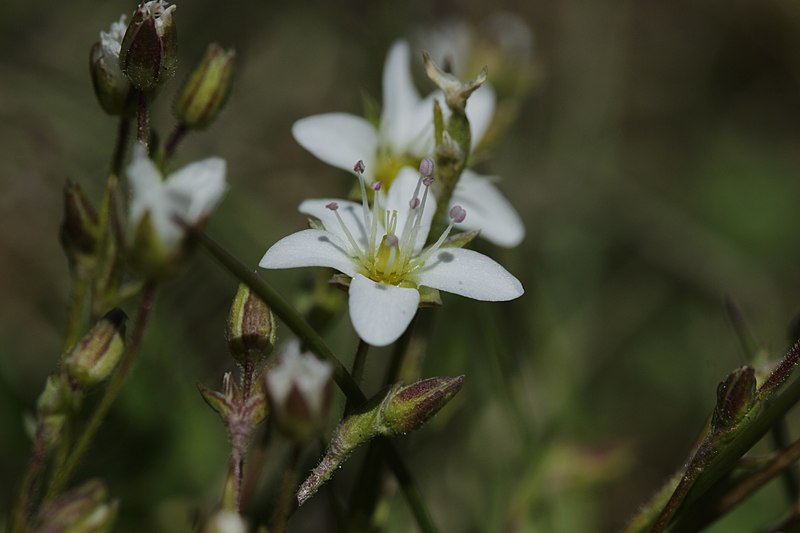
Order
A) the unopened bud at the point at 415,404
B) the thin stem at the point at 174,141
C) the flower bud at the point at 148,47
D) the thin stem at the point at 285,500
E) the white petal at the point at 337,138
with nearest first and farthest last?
the thin stem at the point at 285,500, the unopened bud at the point at 415,404, the flower bud at the point at 148,47, the thin stem at the point at 174,141, the white petal at the point at 337,138

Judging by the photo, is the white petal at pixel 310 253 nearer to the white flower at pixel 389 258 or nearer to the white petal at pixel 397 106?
the white flower at pixel 389 258

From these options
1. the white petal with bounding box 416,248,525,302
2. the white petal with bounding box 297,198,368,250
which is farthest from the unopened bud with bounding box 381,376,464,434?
the white petal with bounding box 297,198,368,250

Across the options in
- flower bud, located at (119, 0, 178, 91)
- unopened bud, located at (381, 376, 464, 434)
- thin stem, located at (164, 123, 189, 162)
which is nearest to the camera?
unopened bud, located at (381, 376, 464, 434)

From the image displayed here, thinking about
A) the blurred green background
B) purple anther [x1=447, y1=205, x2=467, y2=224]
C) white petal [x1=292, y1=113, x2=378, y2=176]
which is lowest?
the blurred green background

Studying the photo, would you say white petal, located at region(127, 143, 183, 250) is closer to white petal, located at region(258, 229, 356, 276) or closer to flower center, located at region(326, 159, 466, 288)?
white petal, located at region(258, 229, 356, 276)

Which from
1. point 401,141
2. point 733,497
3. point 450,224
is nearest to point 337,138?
point 401,141

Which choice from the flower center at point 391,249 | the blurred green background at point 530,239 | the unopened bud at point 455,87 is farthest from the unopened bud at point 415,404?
the blurred green background at point 530,239
